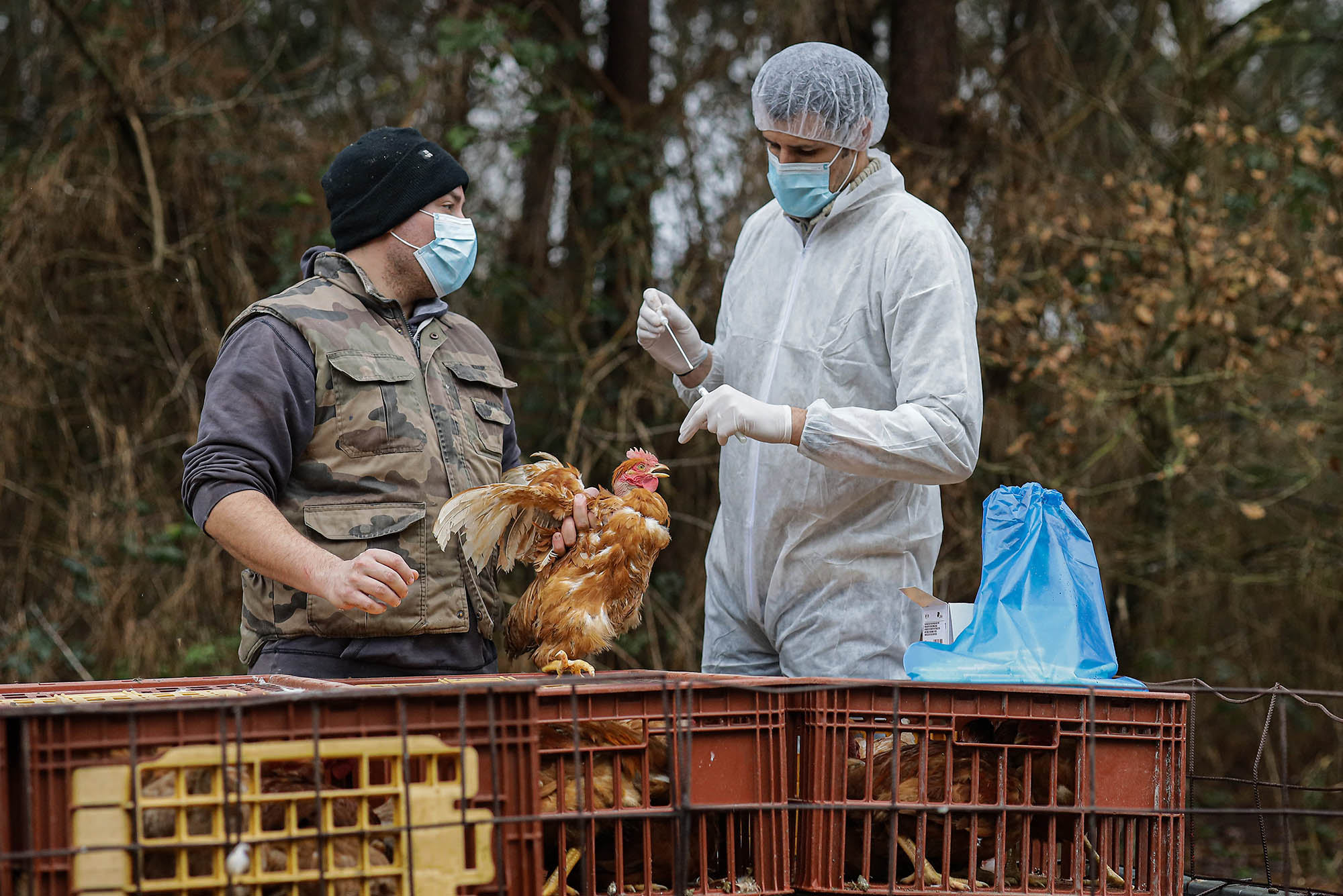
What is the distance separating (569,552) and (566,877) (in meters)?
1.13

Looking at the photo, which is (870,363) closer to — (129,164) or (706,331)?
(706,331)

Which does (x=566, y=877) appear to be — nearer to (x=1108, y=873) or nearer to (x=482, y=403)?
(x=1108, y=873)

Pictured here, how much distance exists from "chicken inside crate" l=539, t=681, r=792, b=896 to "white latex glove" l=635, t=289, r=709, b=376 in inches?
50.6

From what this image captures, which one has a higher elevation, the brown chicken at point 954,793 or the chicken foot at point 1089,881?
the brown chicken at point 954,793

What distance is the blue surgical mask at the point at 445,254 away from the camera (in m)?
3.44

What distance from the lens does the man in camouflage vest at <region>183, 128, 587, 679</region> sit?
3.00 m

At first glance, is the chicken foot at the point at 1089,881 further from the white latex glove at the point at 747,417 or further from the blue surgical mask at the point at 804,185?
the blue surgical mask at the point at 804,185

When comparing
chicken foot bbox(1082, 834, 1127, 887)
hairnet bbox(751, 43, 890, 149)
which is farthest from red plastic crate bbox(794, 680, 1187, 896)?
hairnet bbox(751, 43, 890, 149)

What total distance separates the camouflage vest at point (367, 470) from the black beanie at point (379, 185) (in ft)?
0.49

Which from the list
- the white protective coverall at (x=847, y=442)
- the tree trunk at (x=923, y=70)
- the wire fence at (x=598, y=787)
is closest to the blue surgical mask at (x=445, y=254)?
the white protective coverall at (x=847, y=442)

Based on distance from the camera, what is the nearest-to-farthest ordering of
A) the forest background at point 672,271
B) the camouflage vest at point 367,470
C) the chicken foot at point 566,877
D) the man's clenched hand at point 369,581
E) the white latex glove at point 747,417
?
the chicken foot at point 566,877 < the man's clenched hand at point 369,581 < the white latex glove at point 747,417 < the camouflage vest at point 367,470 < the forest background at point 672,271

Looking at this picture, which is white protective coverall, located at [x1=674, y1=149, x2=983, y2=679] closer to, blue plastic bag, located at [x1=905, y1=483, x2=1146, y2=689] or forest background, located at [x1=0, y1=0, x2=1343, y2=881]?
blue plastic bag, located at [x1=905, y1=483, x2=1146, y2=689]

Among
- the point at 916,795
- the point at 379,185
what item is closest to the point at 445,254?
the point at 379,185

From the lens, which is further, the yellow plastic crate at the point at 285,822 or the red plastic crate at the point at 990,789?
the red plastic crate at the point at 990,789
